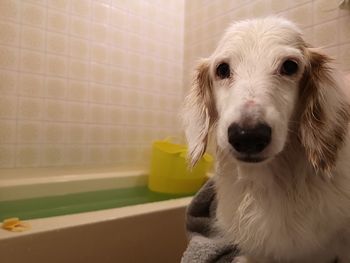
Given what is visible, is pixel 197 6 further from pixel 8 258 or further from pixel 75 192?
pixel 8 258

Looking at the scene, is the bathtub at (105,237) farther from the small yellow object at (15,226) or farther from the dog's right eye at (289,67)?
the dog's right eye at (289,67)

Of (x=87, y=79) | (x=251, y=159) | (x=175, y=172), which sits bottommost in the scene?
(x=175, y=172)

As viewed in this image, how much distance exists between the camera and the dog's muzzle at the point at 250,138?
545 mm

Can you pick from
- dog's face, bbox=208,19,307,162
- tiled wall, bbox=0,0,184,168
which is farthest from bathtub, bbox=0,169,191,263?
tiled wall, bbox=0,0,184,168

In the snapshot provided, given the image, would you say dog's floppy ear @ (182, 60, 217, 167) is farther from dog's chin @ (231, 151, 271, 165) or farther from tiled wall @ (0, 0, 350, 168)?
tiled wall @ (0, 0, 350, 168)

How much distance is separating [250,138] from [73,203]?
44.5 inches

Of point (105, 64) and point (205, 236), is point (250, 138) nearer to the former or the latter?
point (205, 236)

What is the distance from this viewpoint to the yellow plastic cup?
5.58 ft

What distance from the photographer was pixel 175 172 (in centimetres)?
170

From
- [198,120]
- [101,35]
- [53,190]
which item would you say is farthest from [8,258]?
[101,35]

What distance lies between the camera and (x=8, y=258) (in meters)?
0.79

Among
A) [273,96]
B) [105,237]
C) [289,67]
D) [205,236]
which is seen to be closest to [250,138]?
[273,96]

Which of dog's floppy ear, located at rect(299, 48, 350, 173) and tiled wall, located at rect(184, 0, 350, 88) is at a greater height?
tiled wall, located at rect(184, 0, 350, 88)

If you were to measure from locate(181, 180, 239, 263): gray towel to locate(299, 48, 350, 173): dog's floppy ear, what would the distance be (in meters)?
0.31
